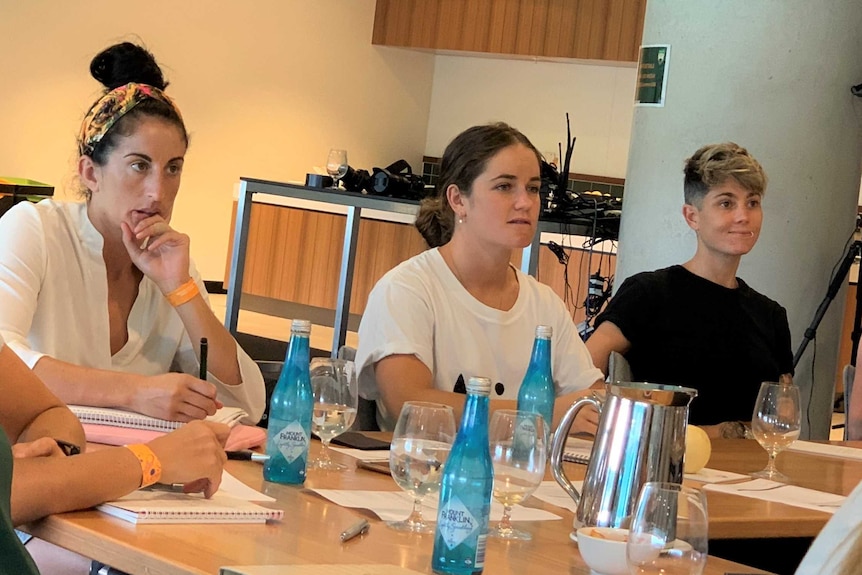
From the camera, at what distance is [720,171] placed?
11.4 ft

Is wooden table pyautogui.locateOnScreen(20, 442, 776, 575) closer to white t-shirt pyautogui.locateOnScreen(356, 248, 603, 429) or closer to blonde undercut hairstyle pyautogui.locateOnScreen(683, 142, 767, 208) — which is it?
white t-shirt pyautogui.locateOnScreen(356, 248, 603, 429)

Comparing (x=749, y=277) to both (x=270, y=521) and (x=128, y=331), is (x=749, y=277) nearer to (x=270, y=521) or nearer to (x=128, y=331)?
(x=128, y=331)

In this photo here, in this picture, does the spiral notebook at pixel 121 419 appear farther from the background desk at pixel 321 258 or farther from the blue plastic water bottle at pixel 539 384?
the background desk at pixel 321 258

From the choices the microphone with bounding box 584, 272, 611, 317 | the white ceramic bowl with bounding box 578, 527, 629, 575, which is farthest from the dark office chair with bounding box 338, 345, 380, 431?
the microphone with bounding box 584, 272, 611, 317

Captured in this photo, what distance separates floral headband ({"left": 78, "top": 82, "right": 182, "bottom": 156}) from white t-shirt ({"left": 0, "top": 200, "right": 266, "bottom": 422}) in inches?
5.9

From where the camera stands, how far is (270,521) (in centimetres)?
159

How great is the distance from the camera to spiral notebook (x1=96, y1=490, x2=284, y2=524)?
1.52 meters

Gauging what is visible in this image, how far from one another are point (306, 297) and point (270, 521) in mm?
7255

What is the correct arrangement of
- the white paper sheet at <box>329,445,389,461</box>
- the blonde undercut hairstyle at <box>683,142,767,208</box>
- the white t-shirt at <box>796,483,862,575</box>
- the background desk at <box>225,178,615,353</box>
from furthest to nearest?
the background desk at <box>225,178,615,353</box> < the blonde undercut hairstyle at <box>683,142,767,208</box> < the white paper sheet at <box>329,445,389,461</box> < the white t-shirt at <box>796,483,862,575</box>

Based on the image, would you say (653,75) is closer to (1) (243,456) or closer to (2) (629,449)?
(1) (243,456)

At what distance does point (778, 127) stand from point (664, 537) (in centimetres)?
304

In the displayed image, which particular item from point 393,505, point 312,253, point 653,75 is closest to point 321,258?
point 312,253

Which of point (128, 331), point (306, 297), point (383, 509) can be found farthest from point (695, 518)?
point (306, 297)

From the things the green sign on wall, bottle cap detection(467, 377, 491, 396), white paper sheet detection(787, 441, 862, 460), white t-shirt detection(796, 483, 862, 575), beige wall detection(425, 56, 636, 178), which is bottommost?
white paper sheet detection(787, 441, 862, 460)
